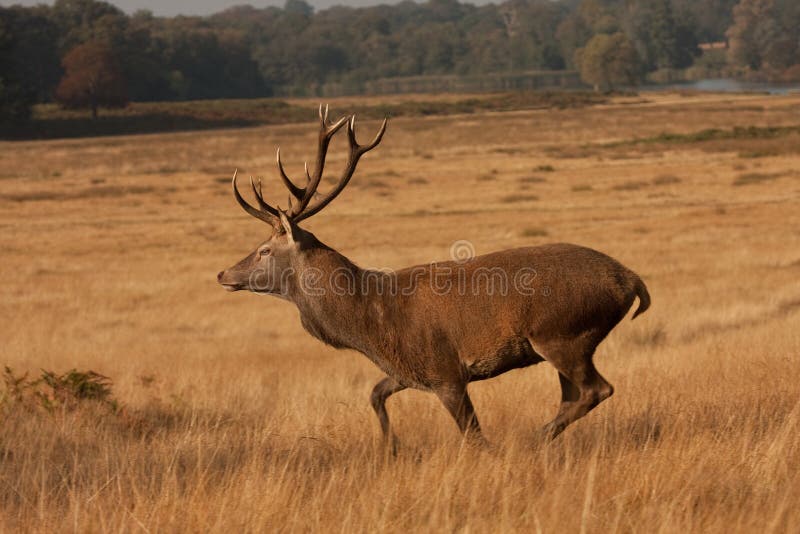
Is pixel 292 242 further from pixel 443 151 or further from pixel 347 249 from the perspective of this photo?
pixel 443 151

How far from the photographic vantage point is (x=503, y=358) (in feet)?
23.5

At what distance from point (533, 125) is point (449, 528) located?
81.3 meters

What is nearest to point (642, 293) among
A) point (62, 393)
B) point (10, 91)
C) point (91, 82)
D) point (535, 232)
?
point (62, 393)

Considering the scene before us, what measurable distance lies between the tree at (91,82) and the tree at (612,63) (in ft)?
293

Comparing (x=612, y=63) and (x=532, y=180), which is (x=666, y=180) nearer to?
(x=532, y=180)

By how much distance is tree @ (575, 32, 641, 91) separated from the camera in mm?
177750

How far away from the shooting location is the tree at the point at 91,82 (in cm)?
10900

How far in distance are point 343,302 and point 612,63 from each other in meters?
177

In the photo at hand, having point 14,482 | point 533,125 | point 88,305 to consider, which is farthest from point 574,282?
point 533,125

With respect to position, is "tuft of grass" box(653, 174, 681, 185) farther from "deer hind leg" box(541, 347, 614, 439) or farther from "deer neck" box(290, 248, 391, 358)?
"deer hind leg" box(541, 347, 614, 439)

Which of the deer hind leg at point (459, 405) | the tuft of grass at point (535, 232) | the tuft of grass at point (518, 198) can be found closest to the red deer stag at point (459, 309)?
the deer hind leg at point (459, 405)

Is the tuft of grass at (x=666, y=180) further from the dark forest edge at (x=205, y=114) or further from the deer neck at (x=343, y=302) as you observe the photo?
the dark forest edge at (x=205, y=114)

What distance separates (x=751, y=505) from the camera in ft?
17.6

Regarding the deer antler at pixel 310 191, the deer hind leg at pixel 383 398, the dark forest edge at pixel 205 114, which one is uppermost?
the deer antler at pixel 310 191
